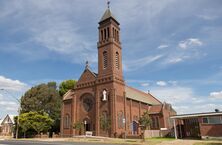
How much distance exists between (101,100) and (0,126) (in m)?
73.3

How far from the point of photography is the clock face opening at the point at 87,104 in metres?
49.1

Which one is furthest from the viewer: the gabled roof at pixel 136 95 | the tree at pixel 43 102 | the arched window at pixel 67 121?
the tree at pixel 43 102

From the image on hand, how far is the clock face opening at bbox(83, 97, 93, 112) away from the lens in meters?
49.1

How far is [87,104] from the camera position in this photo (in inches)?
1962

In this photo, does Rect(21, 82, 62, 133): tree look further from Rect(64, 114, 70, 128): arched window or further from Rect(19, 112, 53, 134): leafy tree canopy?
Rect(64, 114, 70, 128): arched window

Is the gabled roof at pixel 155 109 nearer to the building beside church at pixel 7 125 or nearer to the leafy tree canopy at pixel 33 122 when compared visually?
the leafy tree canopy at pixel 33 122

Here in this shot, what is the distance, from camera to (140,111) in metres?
57.2

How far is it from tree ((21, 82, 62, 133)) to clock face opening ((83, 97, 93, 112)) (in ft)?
53.5

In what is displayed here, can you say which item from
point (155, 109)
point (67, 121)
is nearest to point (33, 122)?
point (67, 121)

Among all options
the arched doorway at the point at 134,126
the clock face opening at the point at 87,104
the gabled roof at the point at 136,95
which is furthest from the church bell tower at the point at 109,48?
the arched doorway at the point at 134,126

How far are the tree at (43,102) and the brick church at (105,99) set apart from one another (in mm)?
10319

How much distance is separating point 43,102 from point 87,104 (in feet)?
63.3

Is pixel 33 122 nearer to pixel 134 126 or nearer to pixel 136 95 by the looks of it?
pixel 134 126

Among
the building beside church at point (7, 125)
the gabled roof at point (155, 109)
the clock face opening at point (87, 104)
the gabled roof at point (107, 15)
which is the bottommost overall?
the building beside church at point (7, 125)
